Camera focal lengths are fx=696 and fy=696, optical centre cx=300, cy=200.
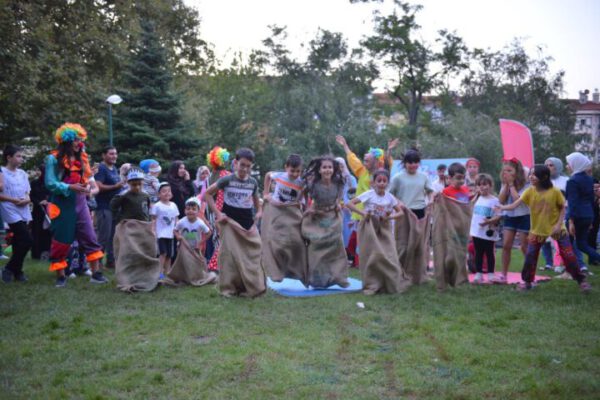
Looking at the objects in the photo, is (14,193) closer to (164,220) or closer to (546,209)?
(164,220)

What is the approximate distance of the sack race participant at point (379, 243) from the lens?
934cm

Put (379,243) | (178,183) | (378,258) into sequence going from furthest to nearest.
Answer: (178,183) < (379,243) < (378,258)

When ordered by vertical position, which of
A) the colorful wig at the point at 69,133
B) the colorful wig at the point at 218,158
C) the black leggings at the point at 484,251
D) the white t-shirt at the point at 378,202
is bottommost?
the black leggings at the point at 484,251

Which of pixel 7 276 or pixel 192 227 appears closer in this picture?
pixel 7 276

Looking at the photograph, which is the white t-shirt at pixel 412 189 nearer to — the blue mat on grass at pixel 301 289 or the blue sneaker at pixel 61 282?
the blue mat on grass at pixel 301 289

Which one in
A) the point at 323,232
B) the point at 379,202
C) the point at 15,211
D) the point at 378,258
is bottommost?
the point at 378,258

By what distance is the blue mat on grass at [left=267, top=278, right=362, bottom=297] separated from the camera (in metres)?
9.46

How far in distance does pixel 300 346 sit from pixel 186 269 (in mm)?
4355

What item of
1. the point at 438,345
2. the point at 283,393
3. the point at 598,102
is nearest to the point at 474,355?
the point at 438,345

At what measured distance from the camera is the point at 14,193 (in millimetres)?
10750

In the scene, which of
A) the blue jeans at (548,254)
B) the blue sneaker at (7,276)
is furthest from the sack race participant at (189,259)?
the blue jeans at (548,254)

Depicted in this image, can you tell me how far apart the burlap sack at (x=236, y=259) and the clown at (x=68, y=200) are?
220 cm

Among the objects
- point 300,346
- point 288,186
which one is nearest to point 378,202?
point 288,186

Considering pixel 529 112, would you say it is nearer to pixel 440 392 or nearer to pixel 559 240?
pixel 559 240
